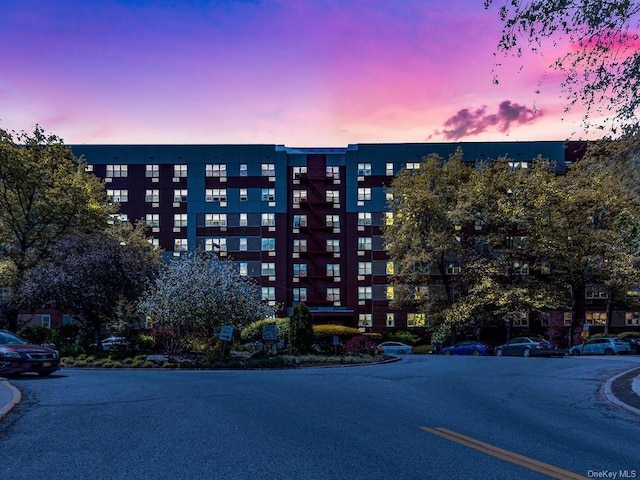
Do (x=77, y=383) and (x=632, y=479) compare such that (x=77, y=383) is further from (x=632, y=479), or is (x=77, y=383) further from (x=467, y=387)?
(x=632, y=479)

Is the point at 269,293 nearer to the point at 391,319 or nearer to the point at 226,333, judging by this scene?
the point at 391,319

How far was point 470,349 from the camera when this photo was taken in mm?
44250

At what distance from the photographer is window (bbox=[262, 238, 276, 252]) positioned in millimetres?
65312

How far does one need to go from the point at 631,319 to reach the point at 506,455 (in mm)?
60922

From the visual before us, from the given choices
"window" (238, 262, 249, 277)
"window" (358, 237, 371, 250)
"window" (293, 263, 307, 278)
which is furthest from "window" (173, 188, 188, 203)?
"window" (358, 237, 371, 250)

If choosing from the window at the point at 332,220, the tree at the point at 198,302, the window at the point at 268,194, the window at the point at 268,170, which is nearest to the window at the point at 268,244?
the window at the point at 268,194

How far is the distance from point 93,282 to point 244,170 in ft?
121

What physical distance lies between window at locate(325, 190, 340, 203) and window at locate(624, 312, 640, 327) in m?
32.2

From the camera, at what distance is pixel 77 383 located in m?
16.1

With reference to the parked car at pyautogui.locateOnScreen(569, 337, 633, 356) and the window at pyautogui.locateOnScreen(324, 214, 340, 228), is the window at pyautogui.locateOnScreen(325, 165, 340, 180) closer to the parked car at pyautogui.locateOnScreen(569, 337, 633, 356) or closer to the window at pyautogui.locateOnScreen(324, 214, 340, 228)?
the window at pyautogui.locateOnScreen(324, 214, 340, 228)

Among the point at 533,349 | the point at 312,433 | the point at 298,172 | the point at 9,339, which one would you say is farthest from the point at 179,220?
the point at 312,433

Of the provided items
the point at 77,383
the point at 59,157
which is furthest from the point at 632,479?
the point at 59,157

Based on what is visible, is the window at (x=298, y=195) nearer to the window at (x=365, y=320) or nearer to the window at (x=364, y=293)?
the window at (x=364, y=293)

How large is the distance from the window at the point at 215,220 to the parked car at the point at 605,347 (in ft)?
127
